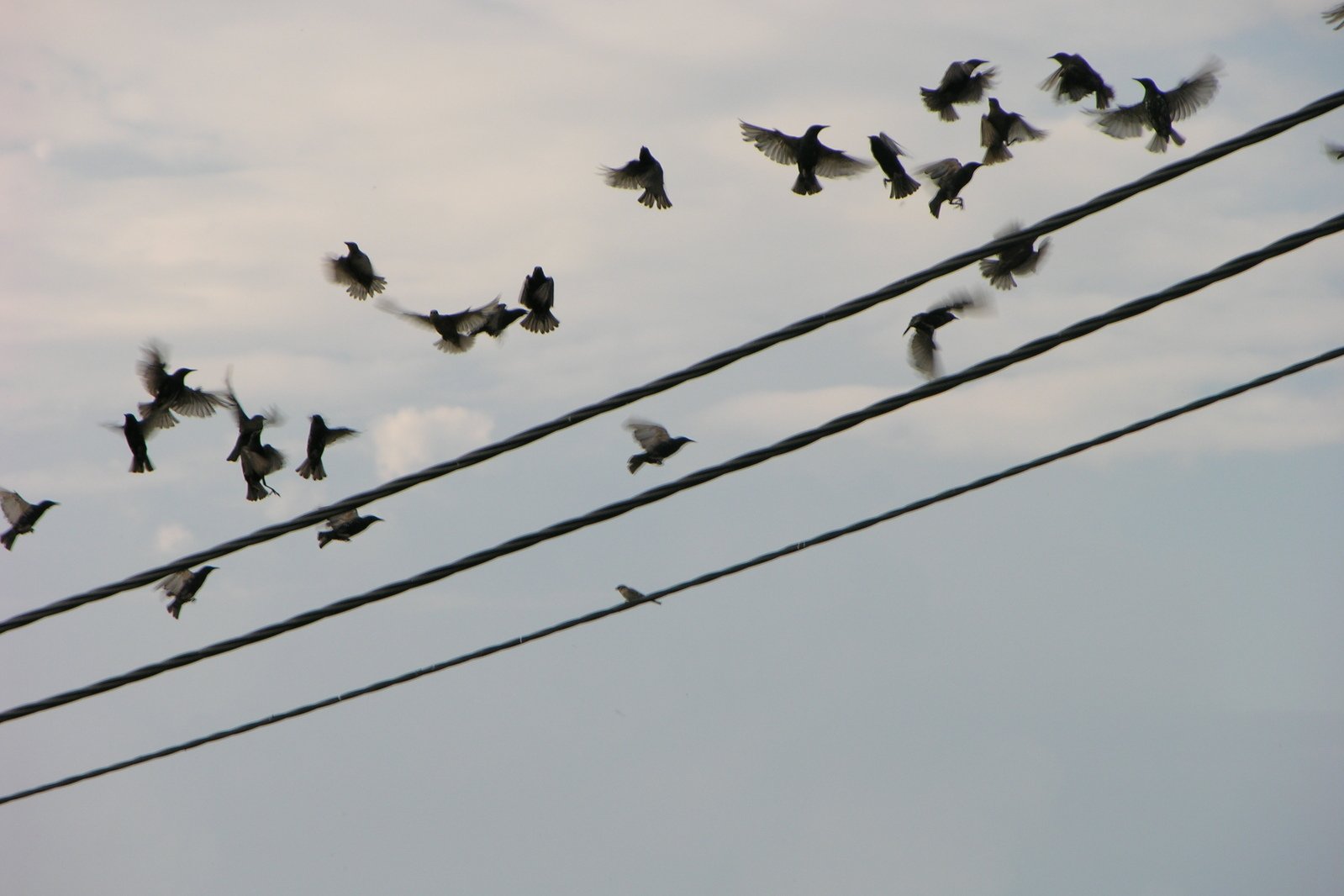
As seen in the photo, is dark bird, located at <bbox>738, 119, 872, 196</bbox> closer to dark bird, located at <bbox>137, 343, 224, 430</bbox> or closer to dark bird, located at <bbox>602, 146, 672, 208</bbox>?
dark bird, located at <bbox>602, 146, 672, 208</bbox>

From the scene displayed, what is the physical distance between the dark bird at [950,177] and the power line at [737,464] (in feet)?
19.3

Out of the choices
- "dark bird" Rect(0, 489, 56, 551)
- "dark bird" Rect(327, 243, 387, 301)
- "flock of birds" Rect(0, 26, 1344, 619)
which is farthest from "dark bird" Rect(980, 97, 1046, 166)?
"dark bird" Rect(0, 489, 56, 551)

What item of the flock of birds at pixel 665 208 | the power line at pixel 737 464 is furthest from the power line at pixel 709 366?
the flock of birds at pixel 665 208

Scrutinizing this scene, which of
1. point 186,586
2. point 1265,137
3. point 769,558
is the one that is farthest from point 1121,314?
point 186,586

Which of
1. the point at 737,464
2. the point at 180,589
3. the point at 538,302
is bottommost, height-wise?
the point at 737,464

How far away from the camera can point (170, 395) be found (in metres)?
11.4

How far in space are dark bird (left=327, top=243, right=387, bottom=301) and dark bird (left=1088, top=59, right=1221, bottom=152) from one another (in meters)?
5.62

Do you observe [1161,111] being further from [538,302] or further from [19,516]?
[19,516]

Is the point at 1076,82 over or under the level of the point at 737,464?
over

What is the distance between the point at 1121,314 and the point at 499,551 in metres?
2.33

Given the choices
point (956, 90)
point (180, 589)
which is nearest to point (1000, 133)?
point (956, 90)

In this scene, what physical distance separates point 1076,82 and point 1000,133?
37.9 inches

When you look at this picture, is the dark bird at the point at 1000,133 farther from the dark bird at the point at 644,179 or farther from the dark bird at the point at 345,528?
the dark bird at the point at 345,528

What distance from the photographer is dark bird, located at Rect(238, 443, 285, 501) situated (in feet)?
34.0
